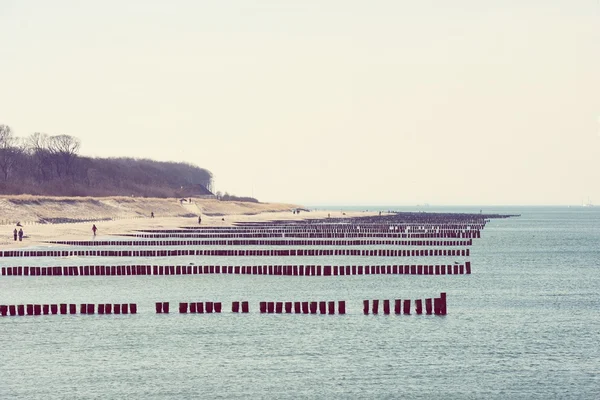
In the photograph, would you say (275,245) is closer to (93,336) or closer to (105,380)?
(93,336)

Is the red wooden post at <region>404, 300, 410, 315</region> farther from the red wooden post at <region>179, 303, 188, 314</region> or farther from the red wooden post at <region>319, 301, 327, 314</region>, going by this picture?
the red wooden post at <region>179, 303, 188, 314</region>

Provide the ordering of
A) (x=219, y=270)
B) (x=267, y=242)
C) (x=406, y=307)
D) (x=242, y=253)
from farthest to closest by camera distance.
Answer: (x=267, y=242), (x=242, y=253), (x=219, y=270), (x=406, y=307)

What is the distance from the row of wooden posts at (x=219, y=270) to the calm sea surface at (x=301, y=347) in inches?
187

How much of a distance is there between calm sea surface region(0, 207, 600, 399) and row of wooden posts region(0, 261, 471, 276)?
4759 mm

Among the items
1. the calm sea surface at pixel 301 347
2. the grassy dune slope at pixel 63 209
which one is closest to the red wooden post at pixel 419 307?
the calm sea surface at pixel 301 347

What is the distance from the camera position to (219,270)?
76.0 metres

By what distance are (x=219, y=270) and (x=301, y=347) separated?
1369 inches

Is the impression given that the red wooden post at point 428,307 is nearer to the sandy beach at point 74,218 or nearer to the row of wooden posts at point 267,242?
the sandy beach at point 74,218

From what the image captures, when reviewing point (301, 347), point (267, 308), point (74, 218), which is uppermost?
point (74, 218)

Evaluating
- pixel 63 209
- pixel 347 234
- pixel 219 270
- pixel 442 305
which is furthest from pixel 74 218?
pixel 442 305

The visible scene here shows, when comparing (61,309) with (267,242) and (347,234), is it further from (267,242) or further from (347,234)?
(347,234)

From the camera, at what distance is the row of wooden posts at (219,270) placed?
71.8 metres

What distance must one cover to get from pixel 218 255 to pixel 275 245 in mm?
16686

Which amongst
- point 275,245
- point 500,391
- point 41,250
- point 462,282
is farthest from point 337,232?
point 500,391
